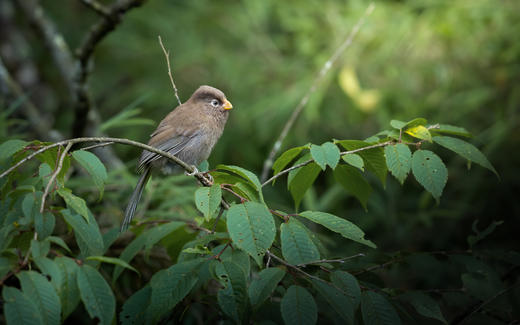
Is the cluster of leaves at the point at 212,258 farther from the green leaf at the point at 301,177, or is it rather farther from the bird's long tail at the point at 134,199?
the bird's long tail at the point at 134,199

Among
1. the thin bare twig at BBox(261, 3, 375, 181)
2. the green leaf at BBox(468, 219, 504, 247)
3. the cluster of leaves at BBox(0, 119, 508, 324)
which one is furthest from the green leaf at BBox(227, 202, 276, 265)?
the thin bare twig at BBox(261, 3, 375, 181)

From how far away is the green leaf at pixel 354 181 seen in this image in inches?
83.8

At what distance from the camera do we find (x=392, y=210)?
15.9 feet

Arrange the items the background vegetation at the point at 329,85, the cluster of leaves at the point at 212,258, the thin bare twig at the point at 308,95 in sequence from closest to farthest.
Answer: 1. the cluster of leaves at the point at 212,258
2. the thin bare twig at the point at 308,95
3. the background vegetation at the point at 329,85

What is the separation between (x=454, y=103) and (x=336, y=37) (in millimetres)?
1669

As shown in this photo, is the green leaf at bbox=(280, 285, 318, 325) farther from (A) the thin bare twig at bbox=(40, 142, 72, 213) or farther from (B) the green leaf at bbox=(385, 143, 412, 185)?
(A) the thin bare twig at bbox=(40, 142, 72, 213)

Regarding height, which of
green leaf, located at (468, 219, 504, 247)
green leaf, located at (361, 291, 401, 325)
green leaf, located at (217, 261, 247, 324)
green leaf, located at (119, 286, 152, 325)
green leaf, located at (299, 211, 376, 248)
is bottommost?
green leaf, located at (119, 286, 152, 325)

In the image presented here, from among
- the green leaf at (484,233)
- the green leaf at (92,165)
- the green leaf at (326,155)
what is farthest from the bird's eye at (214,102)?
the green leaf at (484,233)

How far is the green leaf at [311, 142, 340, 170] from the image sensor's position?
1769mm

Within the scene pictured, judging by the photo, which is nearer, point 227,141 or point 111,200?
point 111,200

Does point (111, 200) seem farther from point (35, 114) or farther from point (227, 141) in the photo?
point (227, 141)

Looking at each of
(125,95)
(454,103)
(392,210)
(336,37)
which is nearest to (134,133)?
(125,95)

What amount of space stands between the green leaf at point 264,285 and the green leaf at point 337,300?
133 millimetres

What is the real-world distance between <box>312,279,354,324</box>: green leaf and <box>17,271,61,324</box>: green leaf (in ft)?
2.73
